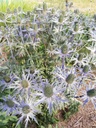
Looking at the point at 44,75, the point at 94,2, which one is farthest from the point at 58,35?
the point at 94,2

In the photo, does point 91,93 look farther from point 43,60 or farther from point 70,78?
point 43,60

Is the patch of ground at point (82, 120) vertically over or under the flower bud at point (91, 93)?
under

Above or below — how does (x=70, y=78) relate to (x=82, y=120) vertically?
above

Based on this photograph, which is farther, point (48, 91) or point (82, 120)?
point (82, 120)

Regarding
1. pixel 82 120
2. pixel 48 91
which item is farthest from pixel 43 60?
pixel 48 91

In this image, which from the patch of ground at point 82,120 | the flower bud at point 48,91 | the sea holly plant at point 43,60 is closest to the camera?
the flower bud at point 48,91

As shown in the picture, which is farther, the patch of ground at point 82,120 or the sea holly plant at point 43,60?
the patch of ground at point 82,120

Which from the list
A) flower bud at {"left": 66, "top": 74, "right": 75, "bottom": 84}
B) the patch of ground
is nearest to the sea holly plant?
flower bud at {"left": 66, "top": 74, "right": 75, "bottom": 84}

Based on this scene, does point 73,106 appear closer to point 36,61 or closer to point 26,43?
point 36,61

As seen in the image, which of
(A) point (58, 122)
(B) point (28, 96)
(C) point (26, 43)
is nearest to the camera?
(B) point (28, 96)

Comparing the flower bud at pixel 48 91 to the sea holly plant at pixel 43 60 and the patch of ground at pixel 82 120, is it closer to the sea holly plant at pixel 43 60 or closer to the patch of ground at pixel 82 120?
the sea holly plant at pixel 43 60

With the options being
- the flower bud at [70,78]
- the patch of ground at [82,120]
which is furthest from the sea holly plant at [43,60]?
the patch of ground at [82,120]
